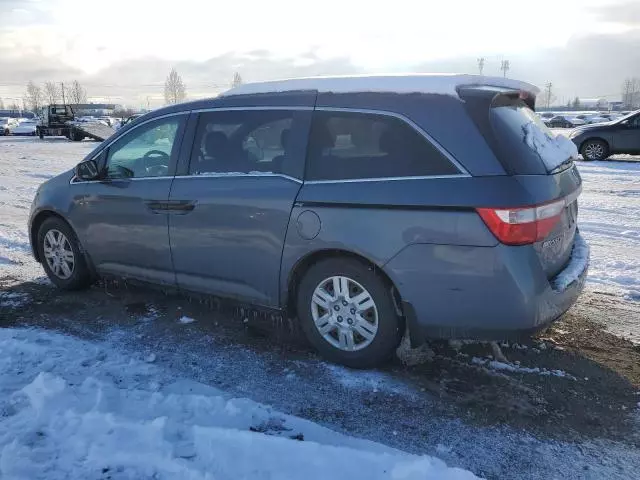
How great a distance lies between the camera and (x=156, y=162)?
181 inches

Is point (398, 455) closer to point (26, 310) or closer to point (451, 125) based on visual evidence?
point (451, 125)

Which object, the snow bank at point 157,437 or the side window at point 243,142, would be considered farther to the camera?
the side window at point 243,142

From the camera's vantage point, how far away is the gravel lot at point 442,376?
2967 mm

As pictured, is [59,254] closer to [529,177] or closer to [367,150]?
[367,150]

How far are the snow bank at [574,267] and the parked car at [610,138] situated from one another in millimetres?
14059

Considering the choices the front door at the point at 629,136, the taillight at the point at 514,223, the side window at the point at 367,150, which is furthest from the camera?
the front door at the point at 629,136

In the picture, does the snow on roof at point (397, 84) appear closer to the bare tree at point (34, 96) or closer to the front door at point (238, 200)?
the front door at point (238, 200)

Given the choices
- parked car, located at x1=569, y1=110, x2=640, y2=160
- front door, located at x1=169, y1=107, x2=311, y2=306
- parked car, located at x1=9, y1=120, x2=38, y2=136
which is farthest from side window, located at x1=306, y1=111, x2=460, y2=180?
parked car, located at x1=9, y1=120, x2=38, y2=136

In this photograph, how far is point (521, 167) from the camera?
10.7 feet

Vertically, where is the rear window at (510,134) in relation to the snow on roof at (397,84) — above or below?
below

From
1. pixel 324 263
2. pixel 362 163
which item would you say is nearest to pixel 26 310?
pixel 324 263

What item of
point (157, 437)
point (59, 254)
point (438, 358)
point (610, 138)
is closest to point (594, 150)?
point (610, 138)

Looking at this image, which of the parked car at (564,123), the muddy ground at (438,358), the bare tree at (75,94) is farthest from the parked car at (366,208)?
the bare tree at (75,94)

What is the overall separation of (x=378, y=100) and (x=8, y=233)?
6.07 meters
